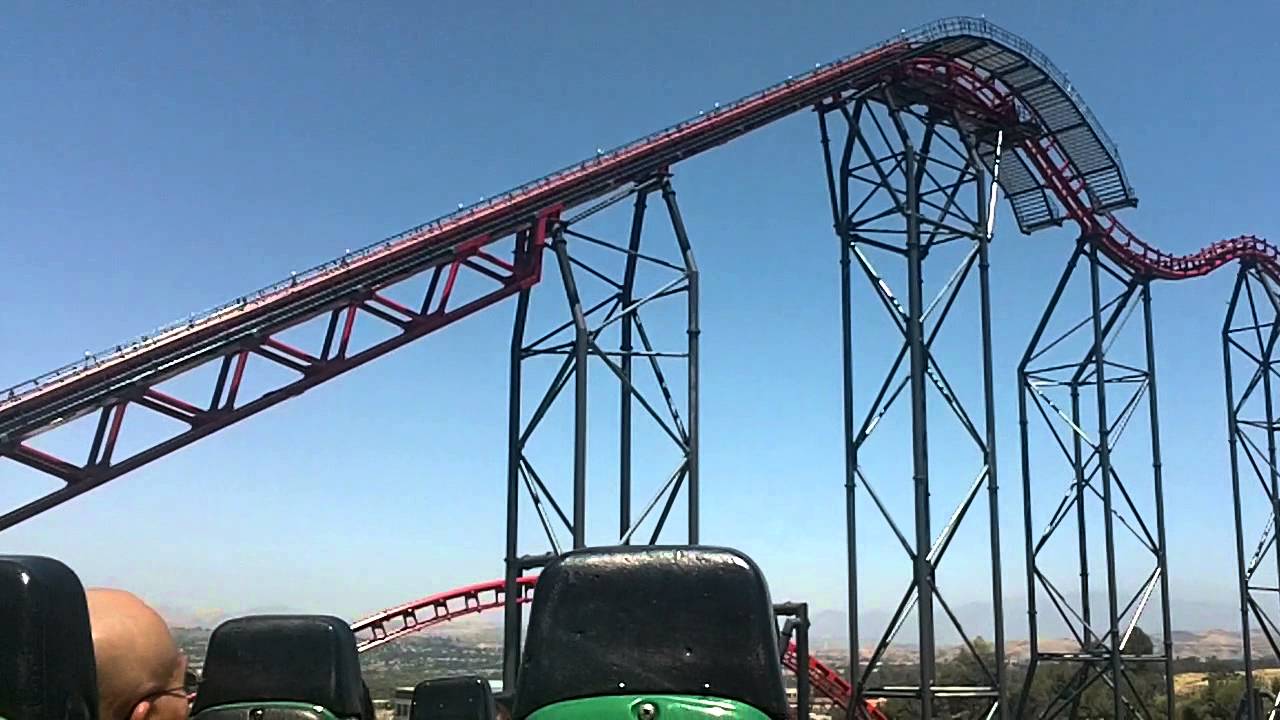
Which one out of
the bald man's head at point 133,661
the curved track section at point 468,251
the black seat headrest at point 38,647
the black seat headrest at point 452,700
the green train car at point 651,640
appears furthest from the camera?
the curved track section at point 468,251

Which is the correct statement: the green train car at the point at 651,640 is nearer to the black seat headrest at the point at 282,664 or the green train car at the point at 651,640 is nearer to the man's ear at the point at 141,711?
the black seat headrest at the point at 282,664

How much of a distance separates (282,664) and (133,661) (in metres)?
0.58

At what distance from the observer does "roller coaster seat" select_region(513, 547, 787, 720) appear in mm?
3492

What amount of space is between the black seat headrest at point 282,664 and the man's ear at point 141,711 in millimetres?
179

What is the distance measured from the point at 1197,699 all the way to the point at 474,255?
28121mm

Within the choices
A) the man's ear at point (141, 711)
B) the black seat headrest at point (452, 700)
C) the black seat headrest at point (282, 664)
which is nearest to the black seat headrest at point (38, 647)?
the black seat headrest at point (282, 664)

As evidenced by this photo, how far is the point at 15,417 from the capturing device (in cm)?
1507

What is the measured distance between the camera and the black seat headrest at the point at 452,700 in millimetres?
5641

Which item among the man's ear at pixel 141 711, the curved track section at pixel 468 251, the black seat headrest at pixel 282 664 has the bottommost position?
the man's ear at pixel 141 711

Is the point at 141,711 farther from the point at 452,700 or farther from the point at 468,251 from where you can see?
the point at 468,251

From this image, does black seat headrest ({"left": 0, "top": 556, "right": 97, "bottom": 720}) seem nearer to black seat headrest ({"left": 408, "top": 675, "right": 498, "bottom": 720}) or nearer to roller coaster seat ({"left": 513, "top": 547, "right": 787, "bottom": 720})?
roller coaster seat ({"left": 513, "top": 547, "right": 787, "bottom": 720})

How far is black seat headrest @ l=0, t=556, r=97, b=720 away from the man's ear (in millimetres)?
2310

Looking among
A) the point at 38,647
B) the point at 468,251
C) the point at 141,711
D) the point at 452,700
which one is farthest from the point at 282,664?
the point at 468,251

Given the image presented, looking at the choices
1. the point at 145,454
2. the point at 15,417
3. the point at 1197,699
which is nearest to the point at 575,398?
the point at 145,454
